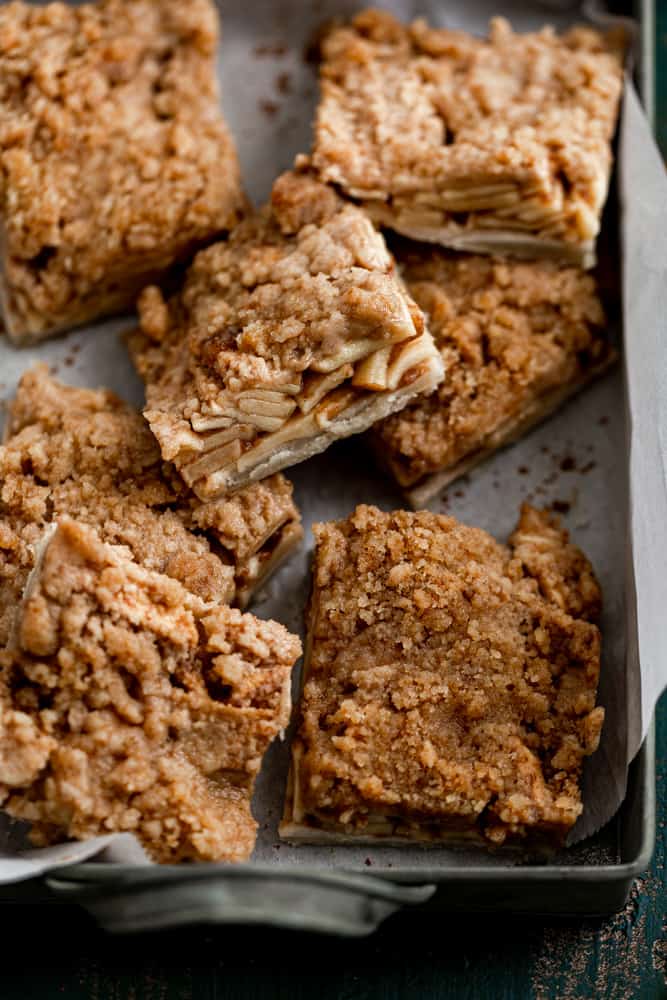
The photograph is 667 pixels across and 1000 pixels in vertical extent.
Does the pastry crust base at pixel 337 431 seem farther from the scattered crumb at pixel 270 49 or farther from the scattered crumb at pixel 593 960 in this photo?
the scattered crumb at pixel 270 49

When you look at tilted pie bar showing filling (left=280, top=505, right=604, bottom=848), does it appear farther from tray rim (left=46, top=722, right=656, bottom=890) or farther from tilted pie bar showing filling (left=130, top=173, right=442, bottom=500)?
tilted pie bar showing filling (left=130, top=173, right=442, bottom=500)

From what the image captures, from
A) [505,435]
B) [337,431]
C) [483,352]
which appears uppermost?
[337,431]

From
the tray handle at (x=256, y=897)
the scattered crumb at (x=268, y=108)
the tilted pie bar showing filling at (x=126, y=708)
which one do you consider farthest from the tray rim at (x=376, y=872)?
the scattered crumb at (x=268, y=108)

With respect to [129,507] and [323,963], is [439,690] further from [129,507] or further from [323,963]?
[129,507]

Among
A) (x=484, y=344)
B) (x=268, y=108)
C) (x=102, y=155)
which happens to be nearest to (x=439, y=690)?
(x=484, y=344)

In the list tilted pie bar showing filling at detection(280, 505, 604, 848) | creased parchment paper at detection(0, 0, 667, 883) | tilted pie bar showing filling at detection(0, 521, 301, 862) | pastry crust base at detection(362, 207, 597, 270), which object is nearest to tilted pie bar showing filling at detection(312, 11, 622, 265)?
pastry crust base at detection(362, 207, 597, 270)

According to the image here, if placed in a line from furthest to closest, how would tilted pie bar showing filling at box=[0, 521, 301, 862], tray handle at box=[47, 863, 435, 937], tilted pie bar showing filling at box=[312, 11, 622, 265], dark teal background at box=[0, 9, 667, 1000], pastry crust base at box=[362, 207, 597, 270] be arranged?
pastry crust base at box=[362, 207, 597, 270] → tilted pie bar showing filling at box=[312, 11, 622, 265] → dark teal background at box=[0, 9, 667, 1000] → tilted pie bar showing filling at box=[0, 521, 301, 862] → tray handle at box=[47, 863, 435, 937]
